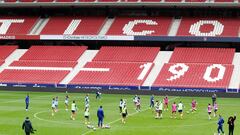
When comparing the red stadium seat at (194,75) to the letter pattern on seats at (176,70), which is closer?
the red stadium seat at (194,75)

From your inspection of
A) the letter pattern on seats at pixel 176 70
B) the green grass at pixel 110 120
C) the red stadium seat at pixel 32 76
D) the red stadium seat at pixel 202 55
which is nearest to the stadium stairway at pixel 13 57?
the red stadium seat at pixel 32 76

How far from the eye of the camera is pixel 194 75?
66.1m

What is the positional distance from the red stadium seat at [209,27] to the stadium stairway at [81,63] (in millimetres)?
14061

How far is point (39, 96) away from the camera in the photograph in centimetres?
5950

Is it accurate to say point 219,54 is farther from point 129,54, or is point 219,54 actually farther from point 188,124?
point 188,124

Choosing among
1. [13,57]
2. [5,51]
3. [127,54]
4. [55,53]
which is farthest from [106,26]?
[5,51]

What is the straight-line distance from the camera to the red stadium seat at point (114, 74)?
6644 centimetres

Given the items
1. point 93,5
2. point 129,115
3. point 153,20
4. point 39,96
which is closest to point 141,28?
point 153,20

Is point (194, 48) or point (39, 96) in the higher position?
point (194, 48)

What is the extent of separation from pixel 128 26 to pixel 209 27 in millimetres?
13119

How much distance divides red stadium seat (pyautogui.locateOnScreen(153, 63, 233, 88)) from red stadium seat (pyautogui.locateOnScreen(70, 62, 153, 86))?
2790mm

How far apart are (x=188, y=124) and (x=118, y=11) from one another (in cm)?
4839

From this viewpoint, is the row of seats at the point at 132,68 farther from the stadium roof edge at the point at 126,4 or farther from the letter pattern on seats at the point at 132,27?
the stadium roof edge at the point at 126,4

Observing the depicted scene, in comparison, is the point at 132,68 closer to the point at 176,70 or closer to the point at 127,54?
the point at 127,54
